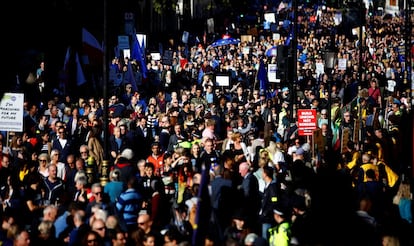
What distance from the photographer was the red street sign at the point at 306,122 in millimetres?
24734

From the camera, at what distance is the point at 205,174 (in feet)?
45.3

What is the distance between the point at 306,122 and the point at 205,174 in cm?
1120

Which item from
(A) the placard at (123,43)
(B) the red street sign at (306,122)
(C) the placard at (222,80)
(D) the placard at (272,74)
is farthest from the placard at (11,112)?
(D) the placard at (272,74)

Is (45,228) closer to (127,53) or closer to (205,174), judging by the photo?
(205,174)

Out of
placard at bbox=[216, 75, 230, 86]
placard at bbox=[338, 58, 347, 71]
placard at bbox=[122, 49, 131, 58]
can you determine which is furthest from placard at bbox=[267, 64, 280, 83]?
placard at bbox=[122, 49, 131, 58]

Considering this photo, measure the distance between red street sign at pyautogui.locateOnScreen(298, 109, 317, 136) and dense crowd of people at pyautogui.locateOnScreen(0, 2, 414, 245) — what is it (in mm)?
237

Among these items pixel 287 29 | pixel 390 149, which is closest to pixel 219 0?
pixel 287 29

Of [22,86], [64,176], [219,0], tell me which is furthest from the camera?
[219,0]

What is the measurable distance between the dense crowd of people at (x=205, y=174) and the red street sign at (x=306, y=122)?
237 millimetres

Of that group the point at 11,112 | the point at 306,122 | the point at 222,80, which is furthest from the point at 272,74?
the point at 11,112

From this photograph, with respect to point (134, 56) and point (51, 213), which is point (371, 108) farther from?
point (51, 213)

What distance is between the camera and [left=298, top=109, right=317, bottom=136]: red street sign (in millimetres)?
24734

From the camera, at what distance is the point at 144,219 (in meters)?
14.6

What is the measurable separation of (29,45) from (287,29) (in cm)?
2872
